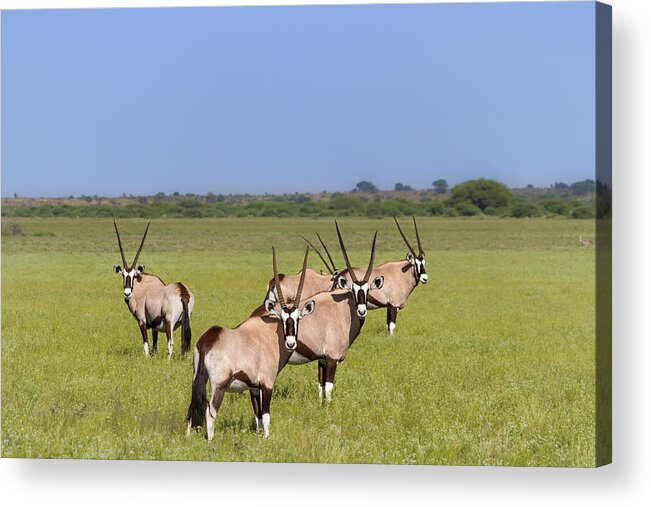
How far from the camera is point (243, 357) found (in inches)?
445

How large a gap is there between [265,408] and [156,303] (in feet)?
15.9

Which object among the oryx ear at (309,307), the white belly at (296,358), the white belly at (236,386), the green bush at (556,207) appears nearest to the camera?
the white belly at (236,386)

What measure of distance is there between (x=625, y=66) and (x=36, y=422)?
6988 mm

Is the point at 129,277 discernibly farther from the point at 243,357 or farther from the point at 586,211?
the point at 586,211

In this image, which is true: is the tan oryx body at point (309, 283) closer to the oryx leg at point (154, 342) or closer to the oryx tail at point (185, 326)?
the oryx tail at point (185, 326)

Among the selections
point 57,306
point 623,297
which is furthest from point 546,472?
point 57,306

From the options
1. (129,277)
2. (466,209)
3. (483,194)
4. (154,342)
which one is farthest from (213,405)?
(466,209)

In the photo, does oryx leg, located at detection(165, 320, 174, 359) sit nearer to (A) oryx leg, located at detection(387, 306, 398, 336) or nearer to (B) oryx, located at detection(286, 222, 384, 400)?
(B) oryx, located at detection(286, 222, 384, 400)

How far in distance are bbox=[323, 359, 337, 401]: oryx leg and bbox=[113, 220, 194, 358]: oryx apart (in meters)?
2.88

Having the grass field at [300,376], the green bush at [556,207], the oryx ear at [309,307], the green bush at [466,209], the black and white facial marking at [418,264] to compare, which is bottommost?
the grass field at [300,376]

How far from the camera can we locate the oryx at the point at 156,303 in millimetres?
15805

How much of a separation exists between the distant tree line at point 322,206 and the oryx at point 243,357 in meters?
3.09

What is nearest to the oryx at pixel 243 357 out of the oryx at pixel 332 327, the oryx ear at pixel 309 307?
the oryx ear at pixel 309 307

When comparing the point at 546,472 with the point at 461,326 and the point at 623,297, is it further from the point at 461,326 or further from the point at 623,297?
the point at 461,326
